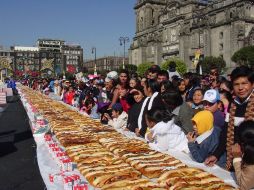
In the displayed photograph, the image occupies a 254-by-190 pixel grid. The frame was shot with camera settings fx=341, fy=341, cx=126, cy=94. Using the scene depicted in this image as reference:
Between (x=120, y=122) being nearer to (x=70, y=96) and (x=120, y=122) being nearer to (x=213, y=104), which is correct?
Answer: (x=213, y=104)

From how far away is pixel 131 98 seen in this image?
8414 millimetres

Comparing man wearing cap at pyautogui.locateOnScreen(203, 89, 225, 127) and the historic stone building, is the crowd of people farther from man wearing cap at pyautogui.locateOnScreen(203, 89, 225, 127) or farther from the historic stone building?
the historic stone building

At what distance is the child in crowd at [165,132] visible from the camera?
18.2ft

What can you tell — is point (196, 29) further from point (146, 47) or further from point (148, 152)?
point (148, 152)

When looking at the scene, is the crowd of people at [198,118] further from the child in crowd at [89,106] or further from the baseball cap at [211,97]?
the child in crowd at [89,106]

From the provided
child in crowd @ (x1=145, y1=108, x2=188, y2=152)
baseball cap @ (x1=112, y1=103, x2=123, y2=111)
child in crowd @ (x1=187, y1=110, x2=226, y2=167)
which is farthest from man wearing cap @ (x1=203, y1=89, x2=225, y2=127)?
baseball cap @ (x1=112, y1=103, x2=123, y2=111)

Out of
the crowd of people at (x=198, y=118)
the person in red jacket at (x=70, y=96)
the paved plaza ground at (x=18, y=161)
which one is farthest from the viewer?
the person in red jacket at (x=70, y=96)

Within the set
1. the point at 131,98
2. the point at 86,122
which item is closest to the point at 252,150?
the point at 131,98

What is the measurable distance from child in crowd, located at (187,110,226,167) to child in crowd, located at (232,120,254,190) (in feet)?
3.23

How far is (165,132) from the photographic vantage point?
552 cm

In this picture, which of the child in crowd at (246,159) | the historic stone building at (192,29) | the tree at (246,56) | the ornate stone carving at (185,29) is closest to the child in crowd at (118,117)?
the child in crowd at (246,159)

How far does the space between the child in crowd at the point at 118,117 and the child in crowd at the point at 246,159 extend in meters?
4.46

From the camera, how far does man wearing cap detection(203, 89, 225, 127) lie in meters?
5.28

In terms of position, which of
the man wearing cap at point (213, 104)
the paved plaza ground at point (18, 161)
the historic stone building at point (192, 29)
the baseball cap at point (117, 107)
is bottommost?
the paved plaza ground at point (18, 161)
